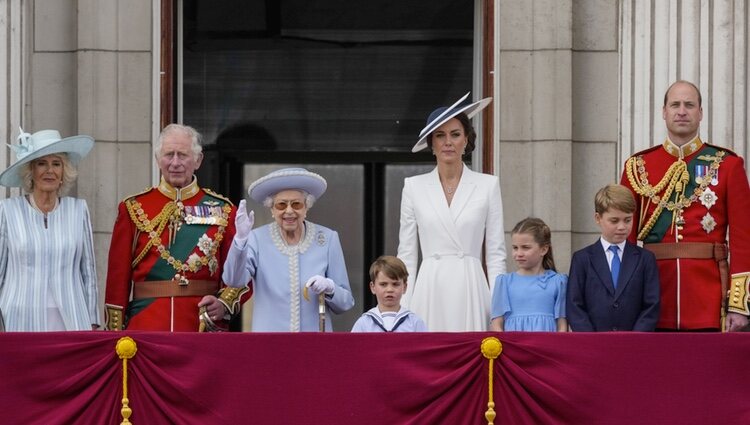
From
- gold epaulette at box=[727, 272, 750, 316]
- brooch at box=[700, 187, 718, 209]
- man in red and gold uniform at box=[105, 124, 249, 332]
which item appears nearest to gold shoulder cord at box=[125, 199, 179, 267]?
man in red and gold uniform at box=[105, 124, 249, 332]

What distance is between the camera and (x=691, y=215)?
29.6ft

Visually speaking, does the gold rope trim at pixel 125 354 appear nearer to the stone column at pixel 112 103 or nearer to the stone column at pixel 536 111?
the stone column at pixel 112 103

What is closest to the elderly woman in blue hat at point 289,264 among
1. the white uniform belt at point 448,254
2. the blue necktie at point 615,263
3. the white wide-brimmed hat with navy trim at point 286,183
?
the white wide-brimmed hat with navy trim at point 286,183

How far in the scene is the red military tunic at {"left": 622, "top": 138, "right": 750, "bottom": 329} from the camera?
29.2 ft

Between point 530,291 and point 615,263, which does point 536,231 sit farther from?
point 615,263

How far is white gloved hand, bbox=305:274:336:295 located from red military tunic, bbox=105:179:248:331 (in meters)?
0.63

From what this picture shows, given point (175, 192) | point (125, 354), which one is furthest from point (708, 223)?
point (125, 354)

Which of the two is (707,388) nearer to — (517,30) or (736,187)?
(736,187)

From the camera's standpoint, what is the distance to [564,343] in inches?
316

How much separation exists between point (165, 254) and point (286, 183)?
2.41 ft

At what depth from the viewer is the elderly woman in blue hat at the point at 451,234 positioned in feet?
29.8

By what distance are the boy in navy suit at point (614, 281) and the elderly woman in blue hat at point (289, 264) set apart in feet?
3.80

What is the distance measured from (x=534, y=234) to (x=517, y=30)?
2526 mm

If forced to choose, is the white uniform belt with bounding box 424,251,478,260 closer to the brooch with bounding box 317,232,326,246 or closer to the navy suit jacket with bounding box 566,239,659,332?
the brooch with bounding box 317,232,326,246
